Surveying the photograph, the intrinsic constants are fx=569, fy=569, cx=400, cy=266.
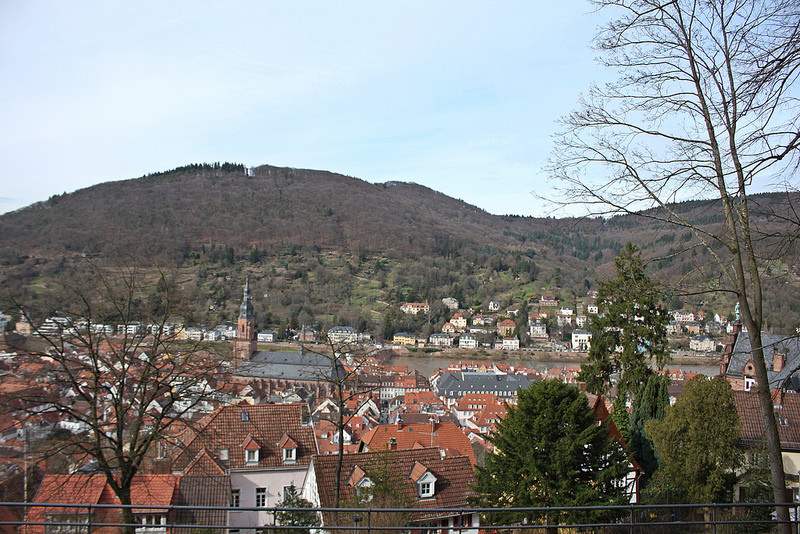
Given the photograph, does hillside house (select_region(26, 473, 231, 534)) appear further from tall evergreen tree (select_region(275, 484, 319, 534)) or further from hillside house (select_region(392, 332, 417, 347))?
hillside house (select_region(392, 332, 417, 347))

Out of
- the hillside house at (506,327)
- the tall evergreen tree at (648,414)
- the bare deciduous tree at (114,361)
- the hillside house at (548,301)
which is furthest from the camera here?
the hillside house at (548,301)

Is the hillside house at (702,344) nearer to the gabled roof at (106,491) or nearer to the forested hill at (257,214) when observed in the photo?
the gabled roof at (106,491)

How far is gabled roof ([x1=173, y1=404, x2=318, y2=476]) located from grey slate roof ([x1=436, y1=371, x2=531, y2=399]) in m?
31.9

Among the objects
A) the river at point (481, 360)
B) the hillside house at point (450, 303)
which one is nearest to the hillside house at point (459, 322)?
the hillside house at point (450, 303)

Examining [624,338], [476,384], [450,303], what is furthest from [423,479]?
[450,303]

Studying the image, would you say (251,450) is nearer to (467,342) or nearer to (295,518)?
(295,518)

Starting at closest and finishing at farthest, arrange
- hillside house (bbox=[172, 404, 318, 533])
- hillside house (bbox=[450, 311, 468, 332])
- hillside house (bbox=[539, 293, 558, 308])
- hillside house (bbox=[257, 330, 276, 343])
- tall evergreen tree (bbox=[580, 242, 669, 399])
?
1. hillside house (bbox=[172, 404, 318, 533])
2. tall evergreen tree (bbox=[580, 242, 669, 399])
3. hillside house (bbox=[257, 330, 276, 343])
4. hillside house (bbox=[450, 311, 468, 332])
5. hillside house (bbox=[539, 293, 558, 308])

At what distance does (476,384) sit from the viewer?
45406 mm

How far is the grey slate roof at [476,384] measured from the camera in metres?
44.1

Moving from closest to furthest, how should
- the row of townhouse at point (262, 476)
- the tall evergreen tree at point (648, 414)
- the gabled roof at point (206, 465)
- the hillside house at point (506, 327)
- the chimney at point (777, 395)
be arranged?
the chimney at point (777, 395) < the row of townhouse at point (262, 476) < the gabled roof at point (206, 465) < the tall evergreen tree at point (648, 414) < the hillside house at point (506, 327)

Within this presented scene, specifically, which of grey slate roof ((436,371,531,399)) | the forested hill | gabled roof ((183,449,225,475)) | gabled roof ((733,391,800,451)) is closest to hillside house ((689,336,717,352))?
grey slate roof ((436,371,531,399))

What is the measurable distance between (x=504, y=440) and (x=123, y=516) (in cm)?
487

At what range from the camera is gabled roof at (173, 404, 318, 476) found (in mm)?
11461

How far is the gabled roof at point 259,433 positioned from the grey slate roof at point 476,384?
31.9m
